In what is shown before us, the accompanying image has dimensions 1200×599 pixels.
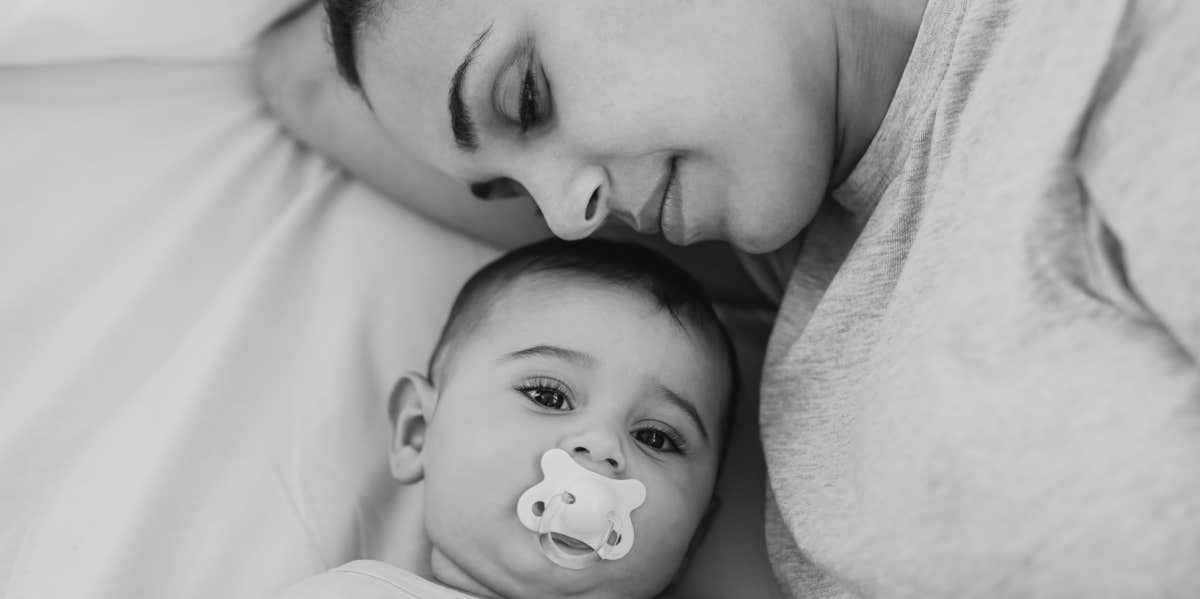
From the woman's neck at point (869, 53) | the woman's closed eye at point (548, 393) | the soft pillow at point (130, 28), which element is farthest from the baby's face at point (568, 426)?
the soft pillow at point (130, 28)

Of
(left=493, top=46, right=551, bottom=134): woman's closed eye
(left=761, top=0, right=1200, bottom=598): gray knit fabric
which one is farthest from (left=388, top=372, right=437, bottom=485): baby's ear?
(left=761, top=0, right=1200, bottom=598): gray knit fabric

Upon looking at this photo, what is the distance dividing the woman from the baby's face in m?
0.10

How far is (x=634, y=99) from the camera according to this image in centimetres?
120

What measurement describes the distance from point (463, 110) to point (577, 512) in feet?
1.57

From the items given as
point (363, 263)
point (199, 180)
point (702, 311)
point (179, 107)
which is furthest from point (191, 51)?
point (702, 311)

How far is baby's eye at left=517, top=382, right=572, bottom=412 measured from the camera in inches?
49.1

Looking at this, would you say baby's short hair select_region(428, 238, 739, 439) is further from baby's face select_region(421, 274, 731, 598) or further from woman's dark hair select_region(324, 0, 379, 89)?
woman's dark hair select_region(324, 0, 379, 89)

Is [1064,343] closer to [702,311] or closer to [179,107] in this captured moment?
[702,311]

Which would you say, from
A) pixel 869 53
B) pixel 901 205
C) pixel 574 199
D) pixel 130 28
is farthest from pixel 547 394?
pixel 130 28

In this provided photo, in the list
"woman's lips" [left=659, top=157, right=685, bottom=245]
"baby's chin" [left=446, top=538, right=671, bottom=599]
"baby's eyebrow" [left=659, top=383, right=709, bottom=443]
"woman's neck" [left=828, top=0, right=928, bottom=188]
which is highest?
"woman's neck" [left=828, top=0, right=928, bottom=188]

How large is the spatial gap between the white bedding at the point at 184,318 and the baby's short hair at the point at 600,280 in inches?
6.5

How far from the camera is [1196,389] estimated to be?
797mm

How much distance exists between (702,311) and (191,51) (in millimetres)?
902

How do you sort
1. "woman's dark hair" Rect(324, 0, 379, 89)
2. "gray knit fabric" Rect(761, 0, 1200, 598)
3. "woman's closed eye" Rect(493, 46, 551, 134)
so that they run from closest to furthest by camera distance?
"gray knit fabric" Rect(761, 0, 1200, 598) → "woman's closed eye" Rect(493, 46, 551, 134) → "woman's dark hair" Rect(324, 0, 379, 89)
